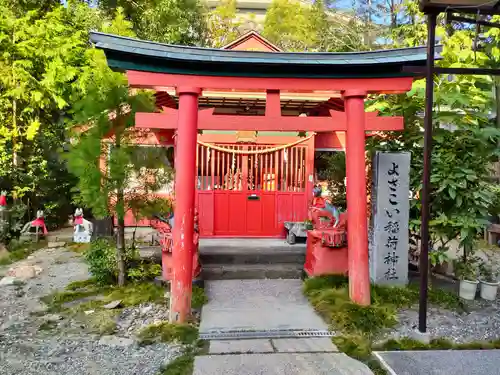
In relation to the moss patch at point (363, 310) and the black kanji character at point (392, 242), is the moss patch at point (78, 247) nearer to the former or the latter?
the moss patch at point (363, 310)

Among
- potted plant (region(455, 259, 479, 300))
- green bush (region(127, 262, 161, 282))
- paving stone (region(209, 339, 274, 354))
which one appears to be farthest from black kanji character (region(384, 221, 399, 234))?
green bush (region(127, 262, 161, 282))

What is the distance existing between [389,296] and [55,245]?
8.84 metres

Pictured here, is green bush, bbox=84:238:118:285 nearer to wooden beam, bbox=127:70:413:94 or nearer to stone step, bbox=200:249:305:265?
stone step, bbox=200:249:305:265

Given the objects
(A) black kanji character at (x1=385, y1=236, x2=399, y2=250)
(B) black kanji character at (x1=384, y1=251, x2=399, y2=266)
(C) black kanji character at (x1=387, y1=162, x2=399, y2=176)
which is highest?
(C) black kanji character at (x1=387, y1=162, x2=399, y2=176)

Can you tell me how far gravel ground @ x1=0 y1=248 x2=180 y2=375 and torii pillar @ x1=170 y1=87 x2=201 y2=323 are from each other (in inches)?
21.8

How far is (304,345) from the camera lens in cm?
514

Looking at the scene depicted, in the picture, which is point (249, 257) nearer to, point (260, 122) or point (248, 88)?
point (260, 122)

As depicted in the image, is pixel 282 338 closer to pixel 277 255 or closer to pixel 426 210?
pixel 426 210

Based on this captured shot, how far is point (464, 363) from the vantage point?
4641 millimetres

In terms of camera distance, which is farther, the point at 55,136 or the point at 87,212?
the point at 87,212

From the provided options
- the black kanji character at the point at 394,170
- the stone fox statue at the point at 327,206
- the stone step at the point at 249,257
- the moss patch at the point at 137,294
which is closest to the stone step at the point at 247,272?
the stone step at the point at 249,257

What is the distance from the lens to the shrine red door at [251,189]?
10086 millimetres

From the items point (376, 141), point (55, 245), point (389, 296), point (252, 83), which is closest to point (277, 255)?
point (389, 296)

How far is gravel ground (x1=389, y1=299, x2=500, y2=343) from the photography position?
5.52m
